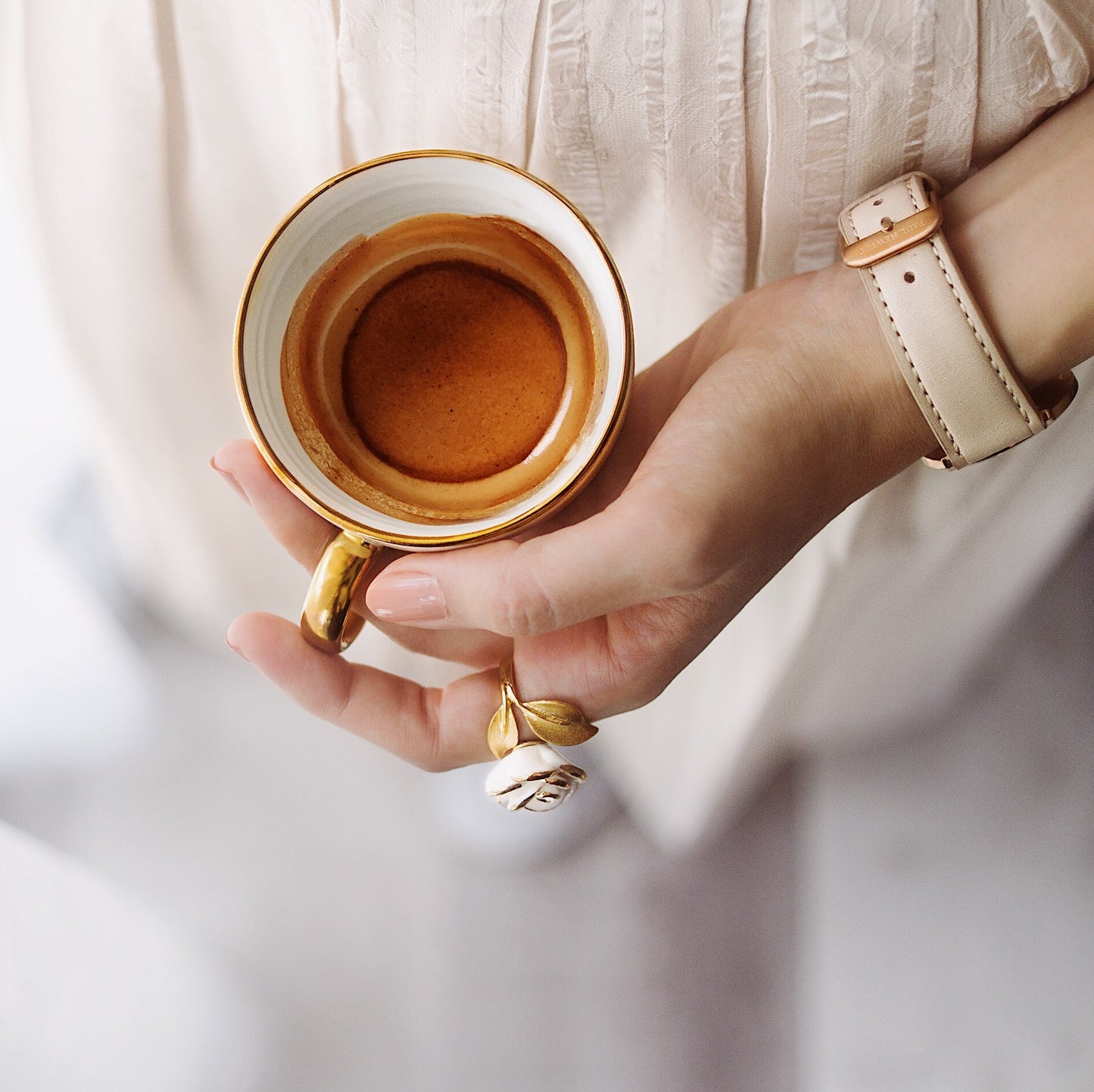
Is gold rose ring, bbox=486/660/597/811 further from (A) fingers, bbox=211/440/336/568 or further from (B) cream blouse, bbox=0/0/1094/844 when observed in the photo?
(B) cream blouse, bbox=0/0/1094/844

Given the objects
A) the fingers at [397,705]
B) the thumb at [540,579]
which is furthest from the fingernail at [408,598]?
the fingers at [397,705]

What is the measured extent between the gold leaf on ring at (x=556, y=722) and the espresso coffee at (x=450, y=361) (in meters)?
0.15

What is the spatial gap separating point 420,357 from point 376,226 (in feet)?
0.31

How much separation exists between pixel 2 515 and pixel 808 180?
100cm

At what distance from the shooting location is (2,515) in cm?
105

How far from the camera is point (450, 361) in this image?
61 centimetres

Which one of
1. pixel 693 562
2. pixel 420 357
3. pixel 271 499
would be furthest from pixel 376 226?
pixel 693 562

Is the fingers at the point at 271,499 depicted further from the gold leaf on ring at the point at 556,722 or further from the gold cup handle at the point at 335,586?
the gold leaf on ring at the point at 556,722

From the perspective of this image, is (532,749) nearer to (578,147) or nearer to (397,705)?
(397,705)

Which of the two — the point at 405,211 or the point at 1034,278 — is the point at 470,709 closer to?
the point at 405,211

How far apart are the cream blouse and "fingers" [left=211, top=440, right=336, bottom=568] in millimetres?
179

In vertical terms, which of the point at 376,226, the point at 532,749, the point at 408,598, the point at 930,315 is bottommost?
the point at 532,749

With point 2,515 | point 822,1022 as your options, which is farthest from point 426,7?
point 822,1022

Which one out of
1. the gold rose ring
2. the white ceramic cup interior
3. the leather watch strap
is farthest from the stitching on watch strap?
the gold rose ring
